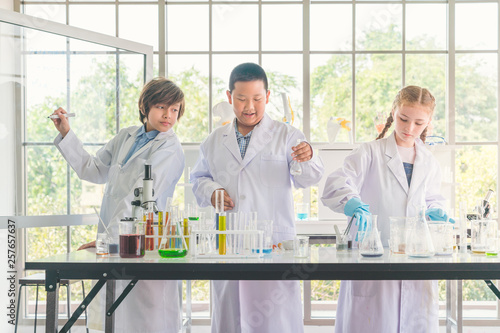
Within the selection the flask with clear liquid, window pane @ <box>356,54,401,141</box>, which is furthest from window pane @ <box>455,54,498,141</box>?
the flask with clear liquid

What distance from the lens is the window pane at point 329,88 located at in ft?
14.6

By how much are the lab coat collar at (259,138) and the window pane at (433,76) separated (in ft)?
7.88

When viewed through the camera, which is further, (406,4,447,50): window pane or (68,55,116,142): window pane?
(406,4,447,50): window pane

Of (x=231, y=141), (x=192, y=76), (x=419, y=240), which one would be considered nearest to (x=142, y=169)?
(x=231, y=141)

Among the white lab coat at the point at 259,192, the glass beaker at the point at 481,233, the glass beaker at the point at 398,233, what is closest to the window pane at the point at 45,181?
the white lab coat at the point at 259,192

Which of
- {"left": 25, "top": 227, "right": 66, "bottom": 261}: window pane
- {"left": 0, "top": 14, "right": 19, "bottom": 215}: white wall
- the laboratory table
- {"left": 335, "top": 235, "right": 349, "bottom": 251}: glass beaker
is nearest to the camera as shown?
the laboratory table

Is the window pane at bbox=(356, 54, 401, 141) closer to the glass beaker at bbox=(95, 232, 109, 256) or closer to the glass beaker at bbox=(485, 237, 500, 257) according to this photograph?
the glass beaker at bbox=(485, 237, 500, 257)

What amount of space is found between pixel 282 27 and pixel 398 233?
2814 millimetres

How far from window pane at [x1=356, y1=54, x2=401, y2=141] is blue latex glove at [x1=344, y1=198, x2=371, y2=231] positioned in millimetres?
2398

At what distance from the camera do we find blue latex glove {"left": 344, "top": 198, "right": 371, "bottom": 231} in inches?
81.7

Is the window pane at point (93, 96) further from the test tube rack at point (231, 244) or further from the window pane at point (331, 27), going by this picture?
the test tube rack at point (231, 244)

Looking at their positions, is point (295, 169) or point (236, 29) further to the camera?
point (236, 29)

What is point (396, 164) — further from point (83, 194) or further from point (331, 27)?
point (331, 27)

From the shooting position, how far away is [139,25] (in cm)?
445
